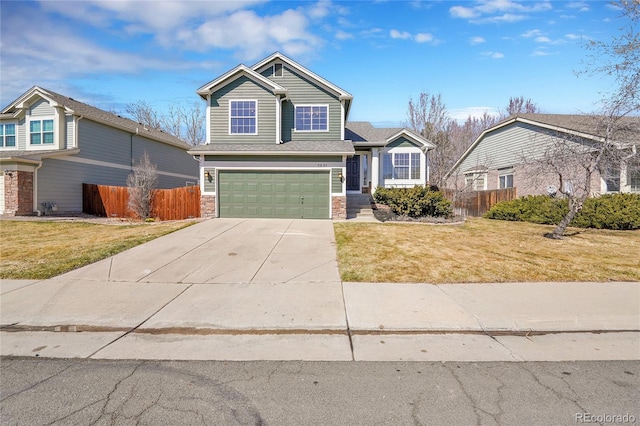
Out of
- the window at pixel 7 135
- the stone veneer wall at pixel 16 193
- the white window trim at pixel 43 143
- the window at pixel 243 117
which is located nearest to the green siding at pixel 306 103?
the window at pixel 243 117

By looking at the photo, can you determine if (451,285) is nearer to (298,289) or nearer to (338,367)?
(298,289)

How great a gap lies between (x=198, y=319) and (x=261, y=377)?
2024 mm

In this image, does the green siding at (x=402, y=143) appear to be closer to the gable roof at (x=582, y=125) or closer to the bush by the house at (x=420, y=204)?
the bush by the house at (x=420, y=204)

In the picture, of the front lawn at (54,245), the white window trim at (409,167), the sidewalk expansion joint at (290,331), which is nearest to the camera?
the sidewalk expansion joint at (290,331)

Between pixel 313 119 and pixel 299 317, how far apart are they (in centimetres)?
1375

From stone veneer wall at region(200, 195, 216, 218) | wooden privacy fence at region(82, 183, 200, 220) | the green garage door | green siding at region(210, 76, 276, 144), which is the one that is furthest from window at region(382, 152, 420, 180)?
wooden privacy fence at region(82, 183, 200, 220)

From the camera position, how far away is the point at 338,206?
15.6m

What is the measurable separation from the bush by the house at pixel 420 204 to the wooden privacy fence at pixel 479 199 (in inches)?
131

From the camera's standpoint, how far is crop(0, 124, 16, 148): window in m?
20.5

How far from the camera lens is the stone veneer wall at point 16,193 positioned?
56.2 feet

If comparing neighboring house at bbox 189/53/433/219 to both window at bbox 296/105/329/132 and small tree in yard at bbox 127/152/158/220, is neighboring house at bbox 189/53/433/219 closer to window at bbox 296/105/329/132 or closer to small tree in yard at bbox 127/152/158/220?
window at bbox 296/105/329/132

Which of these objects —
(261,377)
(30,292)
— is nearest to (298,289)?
(261,377)

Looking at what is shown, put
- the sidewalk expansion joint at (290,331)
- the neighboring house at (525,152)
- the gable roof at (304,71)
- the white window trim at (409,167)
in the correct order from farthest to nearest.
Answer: the white window trim at (409,167), the gable roof at (304,71), the neighboring house at (525,152), the sidewalk expansion joint at (290,331)

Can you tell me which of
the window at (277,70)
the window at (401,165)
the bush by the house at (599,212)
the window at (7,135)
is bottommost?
the bush by the house at (599,212)
